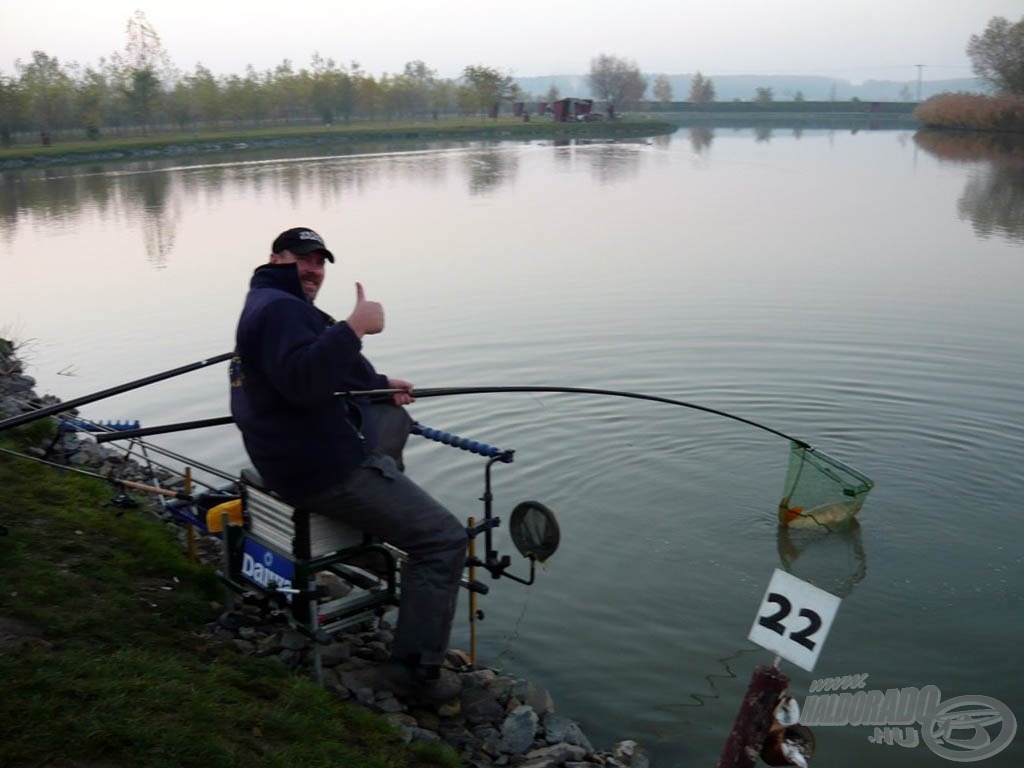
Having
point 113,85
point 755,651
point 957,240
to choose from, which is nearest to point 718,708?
point 755,651

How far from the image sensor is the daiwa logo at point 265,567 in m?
4.80

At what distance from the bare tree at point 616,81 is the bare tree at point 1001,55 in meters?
69.5

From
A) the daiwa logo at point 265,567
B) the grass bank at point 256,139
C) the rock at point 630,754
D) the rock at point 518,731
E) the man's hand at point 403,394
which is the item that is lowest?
the rock at point 630,754

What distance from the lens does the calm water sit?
5.98 metres

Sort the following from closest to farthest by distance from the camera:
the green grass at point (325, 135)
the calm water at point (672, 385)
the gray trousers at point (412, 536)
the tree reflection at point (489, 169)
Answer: the gray trousers at point (412, 536) → the calm water at point (672, 385) → the tree reflection at point (489, 169) → the green grass at point (325, 135)

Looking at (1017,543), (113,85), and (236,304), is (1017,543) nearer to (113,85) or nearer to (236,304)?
(236,304)

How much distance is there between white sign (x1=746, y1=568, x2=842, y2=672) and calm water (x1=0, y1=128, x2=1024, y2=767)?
54.6 inches

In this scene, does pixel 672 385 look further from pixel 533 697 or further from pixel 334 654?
pixel 334 654

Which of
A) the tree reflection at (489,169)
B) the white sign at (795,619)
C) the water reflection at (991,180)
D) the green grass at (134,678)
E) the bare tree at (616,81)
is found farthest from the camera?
the bare tree at (616,81)

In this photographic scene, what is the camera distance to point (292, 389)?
416 centimetres

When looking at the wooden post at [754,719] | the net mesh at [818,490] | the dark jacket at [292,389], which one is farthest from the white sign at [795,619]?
the net mesh at [818,490]

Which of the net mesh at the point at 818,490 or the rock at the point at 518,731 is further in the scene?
the net mesh at the point at 818,490

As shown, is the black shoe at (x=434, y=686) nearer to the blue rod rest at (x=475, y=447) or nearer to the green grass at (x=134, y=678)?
the green grass at (x=134, y=678)

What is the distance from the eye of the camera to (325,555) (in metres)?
4.80
